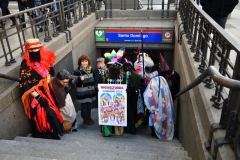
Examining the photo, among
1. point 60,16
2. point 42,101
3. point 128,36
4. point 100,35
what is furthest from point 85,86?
point 100,35

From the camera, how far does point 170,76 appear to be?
467 cm

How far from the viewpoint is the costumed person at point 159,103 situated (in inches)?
159

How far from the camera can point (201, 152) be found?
2.31 m

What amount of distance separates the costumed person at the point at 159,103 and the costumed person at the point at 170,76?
1.49 feet

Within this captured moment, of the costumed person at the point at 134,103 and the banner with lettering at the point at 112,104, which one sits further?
the costumed person at the point at 134,103

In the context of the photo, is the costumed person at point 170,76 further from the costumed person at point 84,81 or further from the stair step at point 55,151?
the stair step at point 55,151

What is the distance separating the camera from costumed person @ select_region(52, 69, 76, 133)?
13.4 feet

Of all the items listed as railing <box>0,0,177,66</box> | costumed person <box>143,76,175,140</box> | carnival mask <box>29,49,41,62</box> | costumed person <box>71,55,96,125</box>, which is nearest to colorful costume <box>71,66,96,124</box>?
costumed person <box>71,55,96,125</box>

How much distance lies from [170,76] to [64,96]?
2.22 meters

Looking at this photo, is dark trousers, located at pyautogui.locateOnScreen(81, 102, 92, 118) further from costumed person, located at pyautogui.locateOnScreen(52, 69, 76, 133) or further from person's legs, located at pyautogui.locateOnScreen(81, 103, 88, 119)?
costumed person, located at pyautogui.locateOnScreen(52, 69, 76, 133)

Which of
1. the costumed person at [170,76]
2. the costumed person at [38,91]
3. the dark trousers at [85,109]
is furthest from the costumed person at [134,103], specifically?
the costumed person at [38,91]

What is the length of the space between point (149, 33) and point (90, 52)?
2.39 metres

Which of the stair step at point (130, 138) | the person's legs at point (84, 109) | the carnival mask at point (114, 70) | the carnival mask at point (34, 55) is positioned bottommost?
the stair step at point (130, 138)

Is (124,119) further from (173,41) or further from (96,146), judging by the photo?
(173,41)
